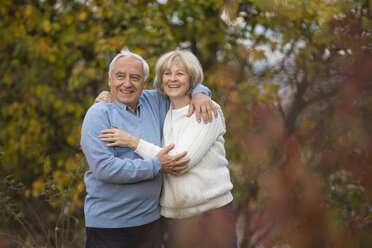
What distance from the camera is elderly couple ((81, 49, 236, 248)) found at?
84.4 inches

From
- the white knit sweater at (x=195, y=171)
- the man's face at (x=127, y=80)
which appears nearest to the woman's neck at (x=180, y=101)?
the white knit sweater at (x=195, y=171)

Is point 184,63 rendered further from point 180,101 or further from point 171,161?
point 171,161

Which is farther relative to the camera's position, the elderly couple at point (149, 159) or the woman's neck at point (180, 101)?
the woman's neck at point (180, 101)

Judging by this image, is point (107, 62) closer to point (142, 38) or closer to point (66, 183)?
point (142, 38)

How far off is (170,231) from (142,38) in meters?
2.25

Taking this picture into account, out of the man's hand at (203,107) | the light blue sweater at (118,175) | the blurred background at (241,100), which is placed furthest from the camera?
the man's hand at (203,107)

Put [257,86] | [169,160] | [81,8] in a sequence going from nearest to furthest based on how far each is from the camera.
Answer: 1. [169,160]
2. [257,86]
3. [81,8]

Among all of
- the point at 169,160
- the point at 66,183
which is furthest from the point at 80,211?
the point at 169,160

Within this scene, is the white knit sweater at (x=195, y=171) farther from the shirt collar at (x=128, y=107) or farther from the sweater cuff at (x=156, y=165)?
the shirt collar at (x=128, y=107)

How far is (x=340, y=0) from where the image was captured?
6.28ft

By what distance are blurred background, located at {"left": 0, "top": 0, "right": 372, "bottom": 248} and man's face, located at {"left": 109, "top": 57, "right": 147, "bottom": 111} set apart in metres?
0.49

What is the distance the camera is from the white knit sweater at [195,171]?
2.19 metres

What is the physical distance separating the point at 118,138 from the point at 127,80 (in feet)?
1.21

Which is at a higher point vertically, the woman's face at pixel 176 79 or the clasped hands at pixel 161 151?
the woman's face at pixel 176 79
